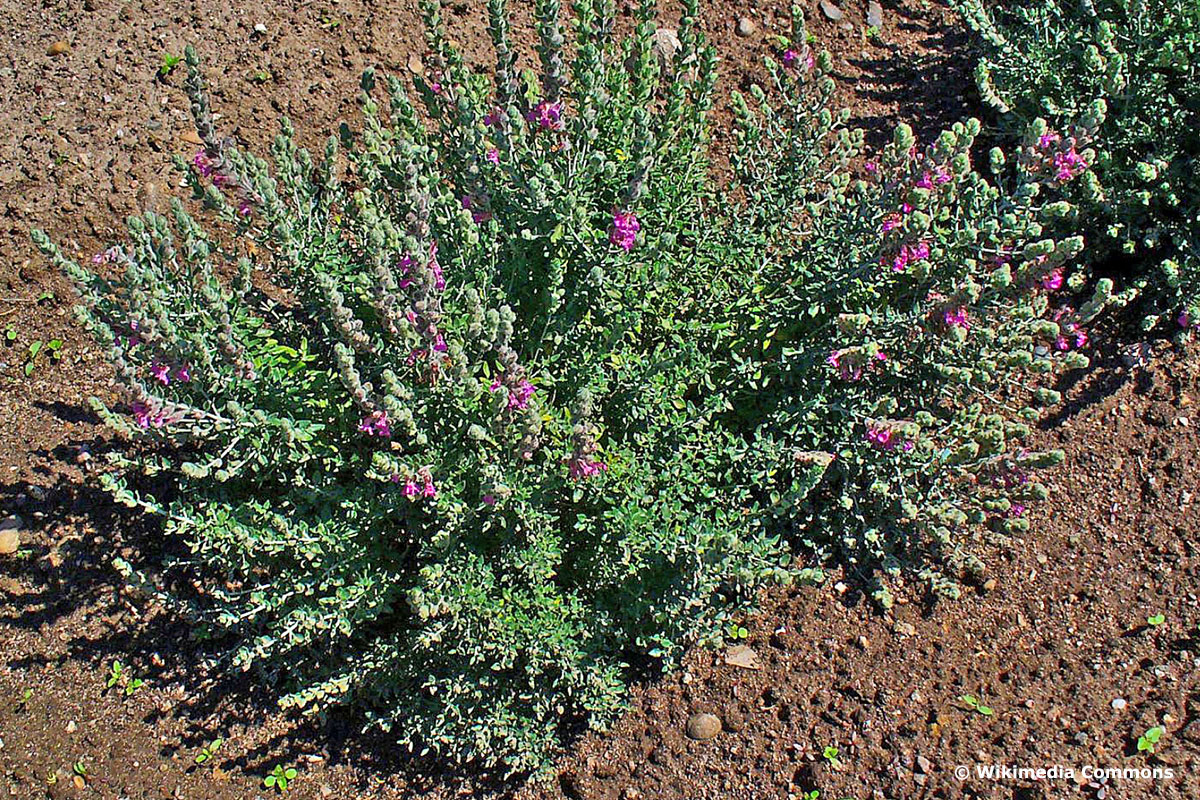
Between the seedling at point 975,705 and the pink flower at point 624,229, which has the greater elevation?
the pink flower at point 624,229

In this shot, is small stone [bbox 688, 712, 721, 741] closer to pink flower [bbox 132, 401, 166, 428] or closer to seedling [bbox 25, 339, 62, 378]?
pink flower [bbox 132, 401, 166, 428]

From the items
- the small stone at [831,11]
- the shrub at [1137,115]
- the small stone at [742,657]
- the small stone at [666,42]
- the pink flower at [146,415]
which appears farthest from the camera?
the small stone at [831,11]

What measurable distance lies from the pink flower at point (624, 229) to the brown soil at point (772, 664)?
1.62 metres

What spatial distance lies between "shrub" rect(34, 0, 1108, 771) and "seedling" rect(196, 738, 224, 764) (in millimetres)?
Result: 320

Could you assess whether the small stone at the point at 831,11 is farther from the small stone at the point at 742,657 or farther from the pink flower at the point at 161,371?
the pink flower at the point at 161,371

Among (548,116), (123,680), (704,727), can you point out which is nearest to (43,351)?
(123,680)

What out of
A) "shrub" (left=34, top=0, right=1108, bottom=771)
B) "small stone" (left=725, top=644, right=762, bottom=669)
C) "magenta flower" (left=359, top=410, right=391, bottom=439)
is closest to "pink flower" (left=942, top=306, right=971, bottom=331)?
"shrub" (left=34, top=0, right=1108, bottom=771)

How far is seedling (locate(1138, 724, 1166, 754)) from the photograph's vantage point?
3391mm

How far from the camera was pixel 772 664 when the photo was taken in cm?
392

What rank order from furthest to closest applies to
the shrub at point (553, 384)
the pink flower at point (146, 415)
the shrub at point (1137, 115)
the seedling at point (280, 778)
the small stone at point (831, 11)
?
the small stone at point (831, 11) → the shrub at point (1137, 115) → the seedling at point (280, 778) → the shrub at point (553, 384) → the pink flower at point (146, 415)

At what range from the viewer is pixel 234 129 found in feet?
17.0

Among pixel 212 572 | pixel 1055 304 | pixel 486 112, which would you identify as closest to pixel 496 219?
pixel 486 112

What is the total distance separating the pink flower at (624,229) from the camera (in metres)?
3.30

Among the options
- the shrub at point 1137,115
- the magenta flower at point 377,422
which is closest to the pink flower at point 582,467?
the magenta flower at point 377,422
